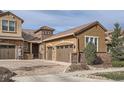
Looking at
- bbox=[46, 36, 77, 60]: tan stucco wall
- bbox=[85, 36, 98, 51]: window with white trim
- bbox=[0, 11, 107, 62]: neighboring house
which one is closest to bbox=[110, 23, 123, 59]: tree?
bbox=[0, 11, 107, 62]: neighboring house

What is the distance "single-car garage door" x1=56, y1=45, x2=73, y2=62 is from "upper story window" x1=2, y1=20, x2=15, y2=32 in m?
5.95

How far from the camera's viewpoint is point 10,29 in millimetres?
29672

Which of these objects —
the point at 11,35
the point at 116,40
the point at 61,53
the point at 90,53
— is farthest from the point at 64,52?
the point at 11,35

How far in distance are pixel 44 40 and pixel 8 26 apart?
4.72m

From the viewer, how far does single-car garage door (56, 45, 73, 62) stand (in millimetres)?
25094

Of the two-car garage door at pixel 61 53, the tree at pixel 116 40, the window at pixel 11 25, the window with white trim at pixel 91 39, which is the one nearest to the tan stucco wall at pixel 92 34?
the window with white trim at pixel 91 39

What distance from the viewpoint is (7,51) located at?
91.2ft

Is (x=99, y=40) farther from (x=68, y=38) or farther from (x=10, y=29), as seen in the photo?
(x=10, y=29)

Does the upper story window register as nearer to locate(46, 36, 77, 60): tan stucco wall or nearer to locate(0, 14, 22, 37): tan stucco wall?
locate(0, 14, 22, 37): tan stucco wall

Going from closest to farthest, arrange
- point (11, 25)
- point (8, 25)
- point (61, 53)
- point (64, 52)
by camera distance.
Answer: point (64, 52) → point (61, 53) → point (8, 25) → point (11, 25)

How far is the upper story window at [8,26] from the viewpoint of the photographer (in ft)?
95.5

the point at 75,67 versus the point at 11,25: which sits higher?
the point at 11,25

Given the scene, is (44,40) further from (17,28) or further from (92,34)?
(92,34)

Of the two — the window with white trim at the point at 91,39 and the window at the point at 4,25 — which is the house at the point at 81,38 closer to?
the window with white trim at the point at 91,39
